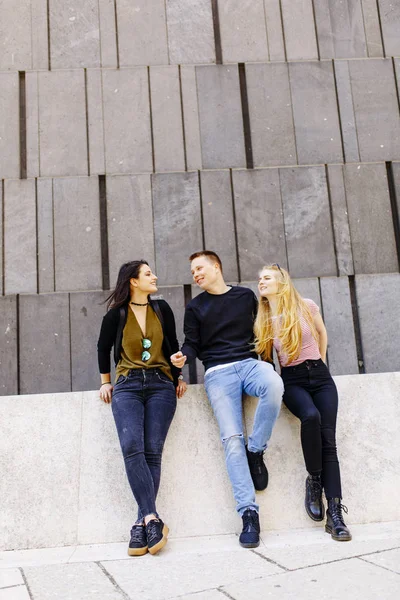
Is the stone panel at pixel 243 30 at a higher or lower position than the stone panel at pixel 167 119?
higher

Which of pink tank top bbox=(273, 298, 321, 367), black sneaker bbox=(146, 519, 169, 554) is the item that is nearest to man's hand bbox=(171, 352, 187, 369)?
pink tank top bbox=(273, 298, 321, 367)

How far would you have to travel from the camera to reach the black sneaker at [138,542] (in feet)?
10.8

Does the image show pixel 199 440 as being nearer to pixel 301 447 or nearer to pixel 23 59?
pixel 301 447

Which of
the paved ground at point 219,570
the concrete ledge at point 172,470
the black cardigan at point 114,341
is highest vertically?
the black cardigan at point 114,341

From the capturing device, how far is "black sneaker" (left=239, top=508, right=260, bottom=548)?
3363mm

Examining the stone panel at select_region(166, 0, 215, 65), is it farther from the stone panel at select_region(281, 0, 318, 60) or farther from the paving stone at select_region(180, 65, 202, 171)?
the stone panel at select_region(281, 0, 318, 60)

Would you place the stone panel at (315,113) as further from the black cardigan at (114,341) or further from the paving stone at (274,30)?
the black cardigan at (114,341)

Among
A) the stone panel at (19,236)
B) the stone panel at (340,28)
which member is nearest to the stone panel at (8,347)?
the stone panel at (19,236)

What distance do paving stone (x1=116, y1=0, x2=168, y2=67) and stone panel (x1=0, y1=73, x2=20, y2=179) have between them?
1221mm

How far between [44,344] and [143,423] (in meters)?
2.18

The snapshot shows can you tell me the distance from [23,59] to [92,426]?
4.29 metres

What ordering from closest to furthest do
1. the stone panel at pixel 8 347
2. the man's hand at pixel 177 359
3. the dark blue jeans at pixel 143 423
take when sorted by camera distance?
1. the dark blue jeans at pixel 143 423
2. the man's hand at pixel 177 359
3. the stone panel at pixel 8 347

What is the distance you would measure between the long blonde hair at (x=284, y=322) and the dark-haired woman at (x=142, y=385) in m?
0.66

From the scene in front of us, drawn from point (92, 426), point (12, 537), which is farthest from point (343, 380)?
point (12, 537)
